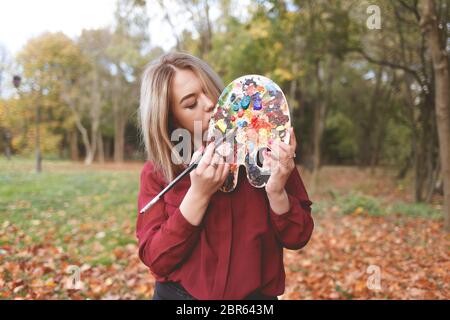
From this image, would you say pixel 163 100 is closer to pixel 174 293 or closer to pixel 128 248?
pixel 174 293

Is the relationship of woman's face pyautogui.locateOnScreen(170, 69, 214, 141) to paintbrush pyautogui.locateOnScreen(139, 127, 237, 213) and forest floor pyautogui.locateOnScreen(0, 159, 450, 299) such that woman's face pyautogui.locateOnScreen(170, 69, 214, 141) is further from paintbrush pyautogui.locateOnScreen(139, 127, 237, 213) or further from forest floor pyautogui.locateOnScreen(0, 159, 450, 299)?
forest floor pyautogui.locateOnScreen(0, 159, 450, 299)

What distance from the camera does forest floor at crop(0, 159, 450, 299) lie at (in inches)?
121

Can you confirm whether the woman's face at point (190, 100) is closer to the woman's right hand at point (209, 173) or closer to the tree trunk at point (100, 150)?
the woman's right hand at point (209, 173)

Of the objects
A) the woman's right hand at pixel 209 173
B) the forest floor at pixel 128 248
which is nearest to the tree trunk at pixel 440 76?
the forest floor at pixel 128 248

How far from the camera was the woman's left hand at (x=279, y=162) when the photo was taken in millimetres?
980

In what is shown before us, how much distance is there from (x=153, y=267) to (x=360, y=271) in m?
3.40

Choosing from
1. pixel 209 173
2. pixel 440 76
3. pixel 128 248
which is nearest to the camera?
pixel 209 173

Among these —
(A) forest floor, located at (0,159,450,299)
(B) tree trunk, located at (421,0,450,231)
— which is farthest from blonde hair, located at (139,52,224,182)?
(B) tree trunk, located at (421,0,450,231)

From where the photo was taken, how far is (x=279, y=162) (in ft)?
3.24

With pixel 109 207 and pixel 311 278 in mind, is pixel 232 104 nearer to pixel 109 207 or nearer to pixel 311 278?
pixel 311 278

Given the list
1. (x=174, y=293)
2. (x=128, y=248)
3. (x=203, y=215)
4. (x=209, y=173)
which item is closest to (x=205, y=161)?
(x=209, y=173)

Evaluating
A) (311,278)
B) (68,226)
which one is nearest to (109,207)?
(68,226)

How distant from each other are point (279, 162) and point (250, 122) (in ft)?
0.48

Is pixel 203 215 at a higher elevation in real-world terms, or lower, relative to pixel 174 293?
higher
